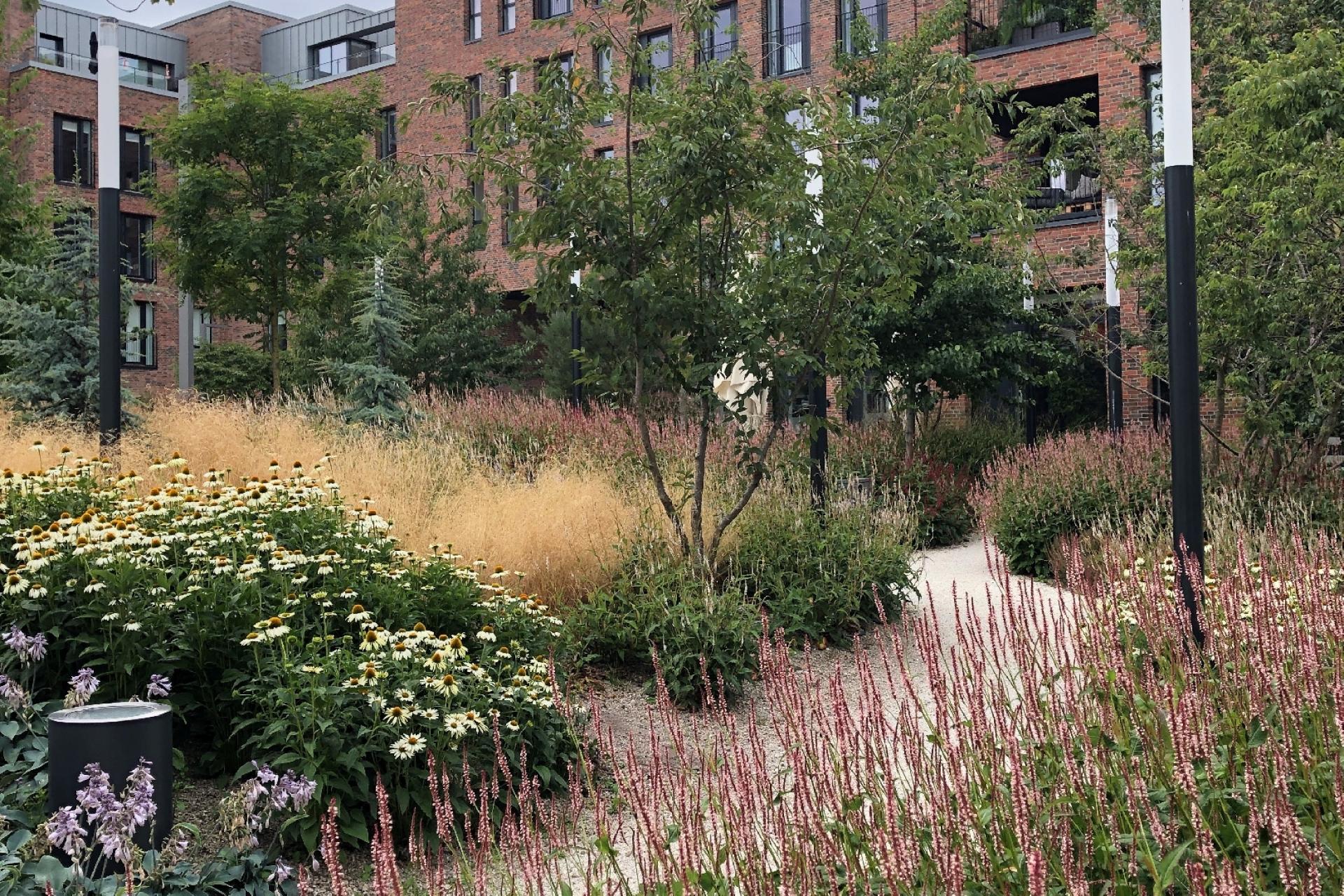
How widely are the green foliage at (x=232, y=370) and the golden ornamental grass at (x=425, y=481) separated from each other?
55.1 ft

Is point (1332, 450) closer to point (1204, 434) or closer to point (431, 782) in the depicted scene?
point (1204, 434)

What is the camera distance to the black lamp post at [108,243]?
9062 millimetres

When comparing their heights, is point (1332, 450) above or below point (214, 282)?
below

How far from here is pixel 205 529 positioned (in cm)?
583

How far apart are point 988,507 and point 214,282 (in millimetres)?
15310

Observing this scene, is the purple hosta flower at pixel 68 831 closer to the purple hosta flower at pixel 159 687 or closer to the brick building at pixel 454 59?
the purple hosta flower at pixel 159 687

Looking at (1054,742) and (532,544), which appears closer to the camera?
(1054,742)

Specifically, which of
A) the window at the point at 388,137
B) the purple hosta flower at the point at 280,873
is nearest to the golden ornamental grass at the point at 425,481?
the purple hosta flower at the point at 280,873

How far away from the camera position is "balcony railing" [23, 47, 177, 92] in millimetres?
36263

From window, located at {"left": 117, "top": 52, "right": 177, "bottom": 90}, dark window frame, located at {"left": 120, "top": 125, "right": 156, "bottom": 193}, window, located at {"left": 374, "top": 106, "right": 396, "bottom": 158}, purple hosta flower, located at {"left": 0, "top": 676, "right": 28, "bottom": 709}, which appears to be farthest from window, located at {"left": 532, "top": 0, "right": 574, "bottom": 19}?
purple hosta flower, located at {"left": 0, "top": 676, "right": 28, "bottom": 709}

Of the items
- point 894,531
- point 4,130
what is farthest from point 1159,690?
point 4,130

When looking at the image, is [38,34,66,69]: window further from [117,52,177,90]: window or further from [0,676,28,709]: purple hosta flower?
[0,676,28,709]: purple hosta flower

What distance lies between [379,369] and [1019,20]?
588 inches

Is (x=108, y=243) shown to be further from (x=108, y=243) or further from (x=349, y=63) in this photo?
(x=349, y=63)
